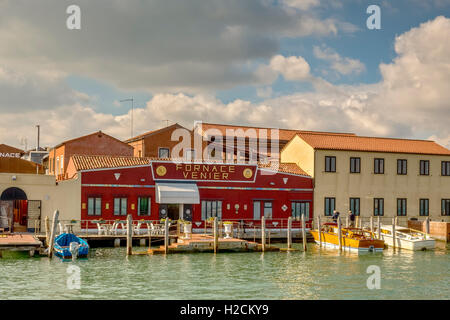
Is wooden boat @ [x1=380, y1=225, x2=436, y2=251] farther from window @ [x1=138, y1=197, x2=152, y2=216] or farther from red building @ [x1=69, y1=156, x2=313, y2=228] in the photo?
window @ [x1=138, y1=197, x2=152, y2=216]

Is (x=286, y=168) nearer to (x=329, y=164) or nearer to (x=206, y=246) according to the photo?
(x=329, y=164)

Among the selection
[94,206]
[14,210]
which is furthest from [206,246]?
[14,210]

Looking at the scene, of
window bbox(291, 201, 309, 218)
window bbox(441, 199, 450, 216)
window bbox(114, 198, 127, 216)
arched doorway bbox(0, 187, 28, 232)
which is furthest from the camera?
window bbox(441, 199, 450, 216)

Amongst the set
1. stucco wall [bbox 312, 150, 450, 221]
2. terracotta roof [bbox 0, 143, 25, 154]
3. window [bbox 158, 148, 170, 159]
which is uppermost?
terracotta roof [bbox 0, 143, 25, 154]

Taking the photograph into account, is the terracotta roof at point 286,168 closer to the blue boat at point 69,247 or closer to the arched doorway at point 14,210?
the blue boat at point 69,247

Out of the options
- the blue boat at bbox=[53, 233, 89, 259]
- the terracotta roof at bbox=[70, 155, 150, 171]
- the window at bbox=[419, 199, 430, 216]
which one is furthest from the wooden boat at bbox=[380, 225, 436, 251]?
the blue boat at bbox=[53, 233, 89, 259]

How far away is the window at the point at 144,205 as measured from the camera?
132 ft

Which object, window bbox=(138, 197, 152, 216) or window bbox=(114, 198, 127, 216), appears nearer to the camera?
window bbox=(114, 198, 127, 216)

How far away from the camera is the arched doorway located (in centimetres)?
3709

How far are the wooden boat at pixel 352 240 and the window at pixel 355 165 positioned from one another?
Result: 7221mm

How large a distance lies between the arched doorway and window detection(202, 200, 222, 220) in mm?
12128

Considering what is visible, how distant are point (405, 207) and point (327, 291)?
26.3m
